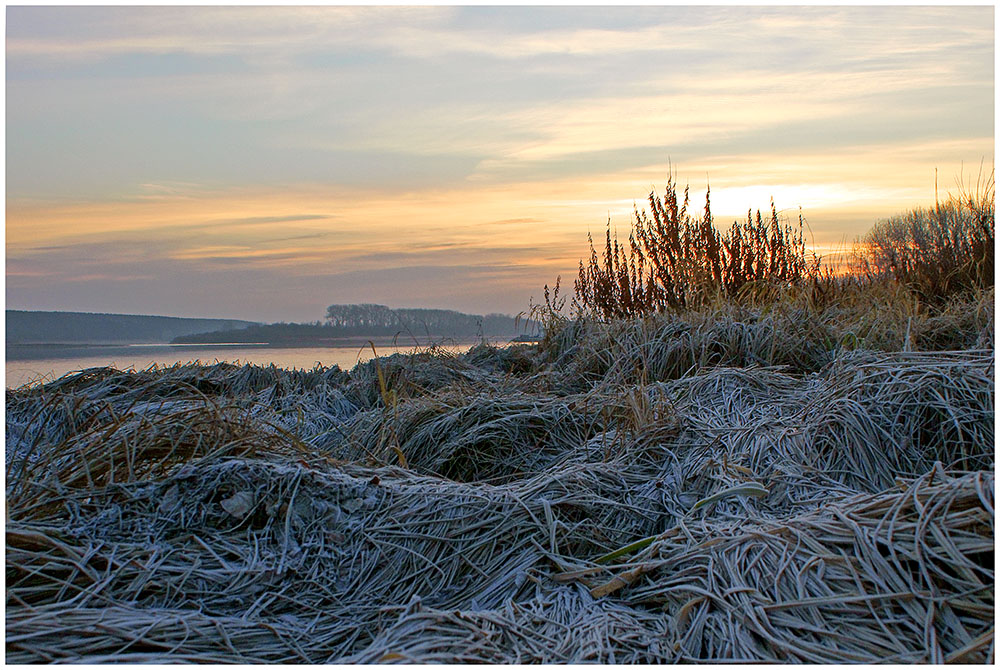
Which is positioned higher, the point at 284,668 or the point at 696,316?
the point at 696,316

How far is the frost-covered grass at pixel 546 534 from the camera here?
1.52 m

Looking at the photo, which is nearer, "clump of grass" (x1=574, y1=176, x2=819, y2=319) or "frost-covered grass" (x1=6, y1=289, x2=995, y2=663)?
"frost-covered grass" (x1=6, y1=289, x2=995, y2=663)

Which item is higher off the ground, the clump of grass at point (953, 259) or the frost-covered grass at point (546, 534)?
the clump of grass at point (953, 259)

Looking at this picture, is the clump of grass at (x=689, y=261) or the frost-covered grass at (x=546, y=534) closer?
the frost-covered grass at (x=546, y=534)

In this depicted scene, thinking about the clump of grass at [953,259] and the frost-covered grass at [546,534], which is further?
the clump of grass at [953,259]

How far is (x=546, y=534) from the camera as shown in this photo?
2059 mm

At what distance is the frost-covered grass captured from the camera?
152 centimetres

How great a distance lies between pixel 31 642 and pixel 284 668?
49cm

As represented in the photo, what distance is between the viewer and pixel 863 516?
70.1 inches

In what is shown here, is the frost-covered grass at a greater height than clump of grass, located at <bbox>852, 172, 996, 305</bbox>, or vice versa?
clump of grass, located at <bbox>852, 172, 996, 305</bbox>

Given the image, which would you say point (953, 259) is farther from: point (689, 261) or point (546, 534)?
point (546, 534)

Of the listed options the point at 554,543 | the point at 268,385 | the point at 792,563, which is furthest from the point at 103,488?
the point at 268,385

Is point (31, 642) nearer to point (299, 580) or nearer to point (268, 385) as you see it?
point (299, 580)

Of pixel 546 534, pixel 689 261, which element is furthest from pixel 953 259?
pixel 546 534
